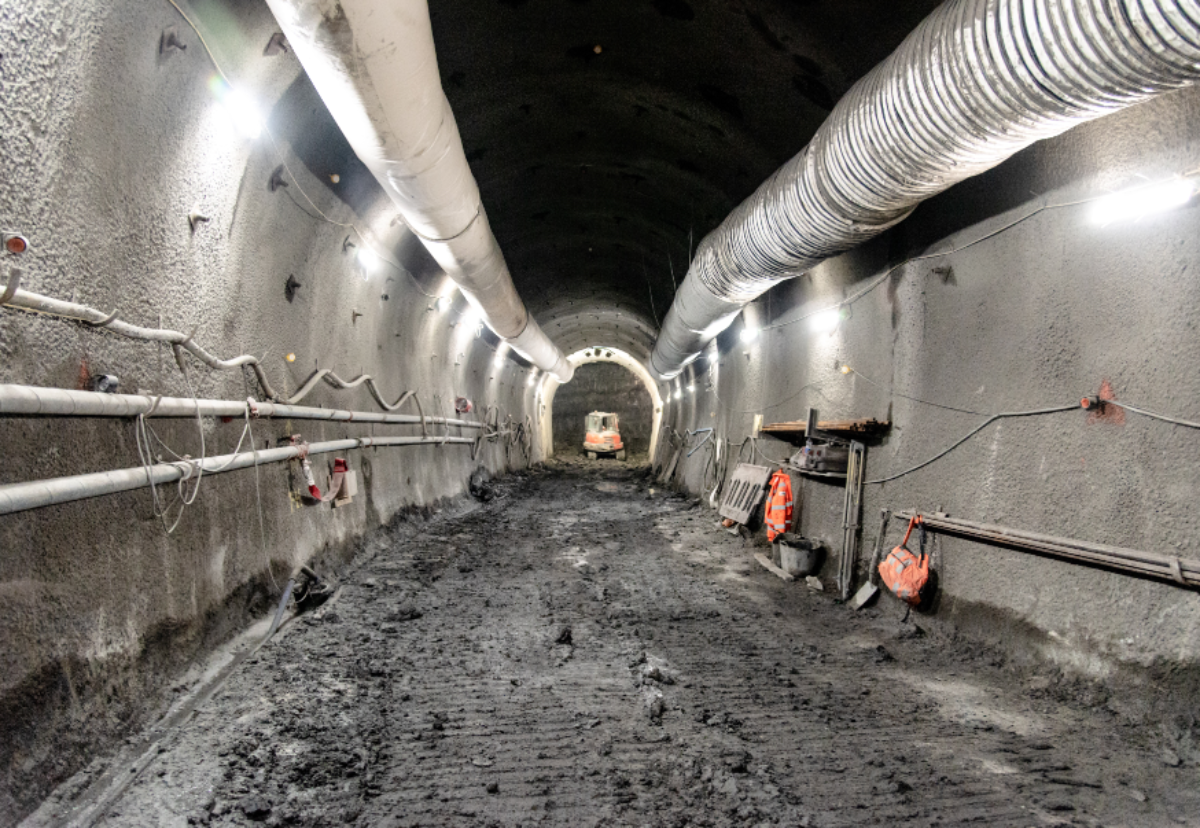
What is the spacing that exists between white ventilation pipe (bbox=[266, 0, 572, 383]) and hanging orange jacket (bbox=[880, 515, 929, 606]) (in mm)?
3866

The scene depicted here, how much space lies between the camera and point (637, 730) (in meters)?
2.81

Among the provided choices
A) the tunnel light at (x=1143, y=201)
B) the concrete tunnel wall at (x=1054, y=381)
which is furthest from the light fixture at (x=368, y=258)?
the tunnel light at (x=1143, y=201)

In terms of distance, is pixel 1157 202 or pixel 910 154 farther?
pixel 910 154

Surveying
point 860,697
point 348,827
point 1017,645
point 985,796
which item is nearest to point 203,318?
point 348,827

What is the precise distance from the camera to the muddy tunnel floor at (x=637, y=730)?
2250mm

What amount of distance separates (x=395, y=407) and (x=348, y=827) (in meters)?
5.81

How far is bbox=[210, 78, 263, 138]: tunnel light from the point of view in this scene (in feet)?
10.9

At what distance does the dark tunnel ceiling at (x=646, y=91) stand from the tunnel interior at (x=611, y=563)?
4 cm

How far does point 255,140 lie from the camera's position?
3.79 m

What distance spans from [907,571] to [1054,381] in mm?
1552

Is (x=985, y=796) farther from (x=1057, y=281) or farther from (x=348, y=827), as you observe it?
(x=1057, y=281)

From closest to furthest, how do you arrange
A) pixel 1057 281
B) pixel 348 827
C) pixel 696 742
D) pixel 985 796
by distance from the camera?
pixel 348 827
pixel 985 796
pixel 696 742
pixel 1057 281

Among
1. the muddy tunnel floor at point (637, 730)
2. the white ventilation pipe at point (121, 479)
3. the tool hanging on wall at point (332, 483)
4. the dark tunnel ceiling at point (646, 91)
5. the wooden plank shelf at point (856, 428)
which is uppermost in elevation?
the dark tunnel ceiling at point (646, 91)

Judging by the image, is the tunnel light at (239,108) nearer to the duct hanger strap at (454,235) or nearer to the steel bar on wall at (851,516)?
the duct hanger strap at (454,235)
